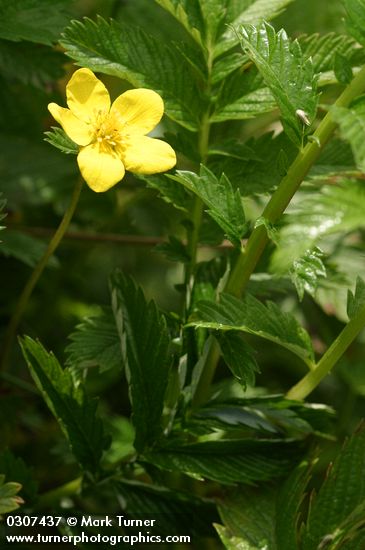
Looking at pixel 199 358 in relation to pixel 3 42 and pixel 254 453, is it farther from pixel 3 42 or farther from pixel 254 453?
pixel 3 42

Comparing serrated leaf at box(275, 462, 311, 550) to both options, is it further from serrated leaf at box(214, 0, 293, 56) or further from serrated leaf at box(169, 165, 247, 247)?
serrated leaf at box(214, 0, 293, 56)

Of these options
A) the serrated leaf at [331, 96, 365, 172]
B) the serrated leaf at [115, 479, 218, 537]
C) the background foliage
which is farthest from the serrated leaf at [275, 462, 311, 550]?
the serrated leaf at [331, 96, 365, 172]

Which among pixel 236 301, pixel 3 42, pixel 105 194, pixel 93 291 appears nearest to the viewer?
pixel 236 301

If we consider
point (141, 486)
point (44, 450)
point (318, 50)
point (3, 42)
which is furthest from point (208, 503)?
point (3, 42)

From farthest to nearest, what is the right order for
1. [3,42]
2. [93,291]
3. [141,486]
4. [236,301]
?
[93,291] < [3,42] < [141,486] < [236,301]

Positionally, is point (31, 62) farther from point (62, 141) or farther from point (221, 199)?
point (221, 199)

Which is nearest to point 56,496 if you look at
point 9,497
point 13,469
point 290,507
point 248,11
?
point 13,469
